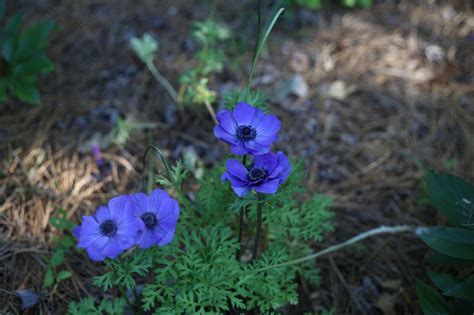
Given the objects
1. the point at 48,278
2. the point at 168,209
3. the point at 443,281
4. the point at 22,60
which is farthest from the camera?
the point at 22,60

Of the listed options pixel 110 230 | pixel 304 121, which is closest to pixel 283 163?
pixel 110 230

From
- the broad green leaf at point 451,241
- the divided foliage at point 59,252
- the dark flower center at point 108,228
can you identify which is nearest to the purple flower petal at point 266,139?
the dark flower center at point 108,228

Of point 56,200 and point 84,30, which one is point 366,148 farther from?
point 84,30

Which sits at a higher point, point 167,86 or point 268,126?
point 268,126

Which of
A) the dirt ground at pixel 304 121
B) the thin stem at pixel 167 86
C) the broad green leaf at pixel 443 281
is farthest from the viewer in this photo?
the thin stem at pixel 167 86

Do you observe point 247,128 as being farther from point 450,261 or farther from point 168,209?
point 450,261

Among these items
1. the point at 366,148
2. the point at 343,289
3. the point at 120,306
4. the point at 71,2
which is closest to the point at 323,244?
the point at 343,289

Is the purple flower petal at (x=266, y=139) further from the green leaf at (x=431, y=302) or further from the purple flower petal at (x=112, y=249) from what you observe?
the green leaf at (x=431, y=302)
